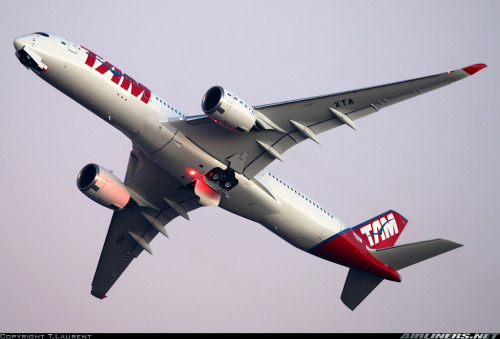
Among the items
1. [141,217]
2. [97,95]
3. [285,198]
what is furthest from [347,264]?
[97,95]

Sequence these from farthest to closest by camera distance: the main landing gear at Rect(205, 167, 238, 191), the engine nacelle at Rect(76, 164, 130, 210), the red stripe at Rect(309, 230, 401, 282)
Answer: the red stripe at Rect(309, 230, 401, 282) < the engine nacelle at Rect(76, 164, 130, 210) < the main landing gear at Rect(205, 167, 238, 191)

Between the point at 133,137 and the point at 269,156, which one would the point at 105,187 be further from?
the point at 269,156

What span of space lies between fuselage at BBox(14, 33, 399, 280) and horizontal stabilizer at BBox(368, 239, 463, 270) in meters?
1.57

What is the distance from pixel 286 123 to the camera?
A: 3653cm

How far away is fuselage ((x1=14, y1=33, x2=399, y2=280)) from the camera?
1339 inches

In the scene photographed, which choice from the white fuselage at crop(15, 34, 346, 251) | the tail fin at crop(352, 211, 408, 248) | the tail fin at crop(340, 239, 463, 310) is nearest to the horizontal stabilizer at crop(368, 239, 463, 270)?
the tail fin at crop(340, 239, 463, 310)

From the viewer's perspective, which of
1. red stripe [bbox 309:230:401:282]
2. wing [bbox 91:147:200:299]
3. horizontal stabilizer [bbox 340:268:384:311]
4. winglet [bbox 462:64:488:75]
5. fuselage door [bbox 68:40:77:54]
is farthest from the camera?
horizontal stabilizer [bbox 340:268:384:311]

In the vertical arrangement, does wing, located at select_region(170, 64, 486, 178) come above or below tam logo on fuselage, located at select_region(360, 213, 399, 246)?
above

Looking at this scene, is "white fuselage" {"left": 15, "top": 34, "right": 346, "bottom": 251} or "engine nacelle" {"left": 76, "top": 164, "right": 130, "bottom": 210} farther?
"engine nacelle" {"left": 76, "top": 164, "right": 130, "bottom": 210}

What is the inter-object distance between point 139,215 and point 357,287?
14221 millimetres

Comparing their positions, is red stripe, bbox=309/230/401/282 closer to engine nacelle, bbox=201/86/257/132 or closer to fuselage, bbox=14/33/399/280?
fuselage, bbox=14/33/399/280

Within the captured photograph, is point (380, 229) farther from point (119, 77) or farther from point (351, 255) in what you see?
point (119, 77)

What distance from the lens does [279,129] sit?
1436 inches

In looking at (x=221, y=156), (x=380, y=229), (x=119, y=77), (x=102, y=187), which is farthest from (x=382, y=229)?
(x=119, y=77)
